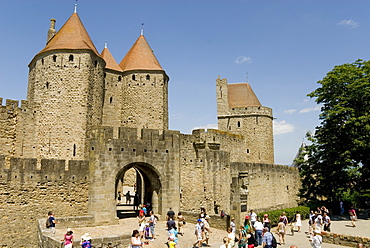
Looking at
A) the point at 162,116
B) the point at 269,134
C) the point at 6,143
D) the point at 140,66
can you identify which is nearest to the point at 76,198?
the point at 6,143

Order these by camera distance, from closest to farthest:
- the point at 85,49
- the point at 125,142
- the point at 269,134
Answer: the point at 125,142, the point at 85,49, the point at 269,134

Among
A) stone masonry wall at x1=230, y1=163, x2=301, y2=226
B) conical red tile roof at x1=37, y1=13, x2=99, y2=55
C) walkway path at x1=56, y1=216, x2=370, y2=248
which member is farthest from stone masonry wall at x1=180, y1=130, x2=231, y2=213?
conical red tile roof at x1=37, y1=13, x2=99, y2=55

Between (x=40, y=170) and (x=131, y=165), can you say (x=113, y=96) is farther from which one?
(x=40, y=170)

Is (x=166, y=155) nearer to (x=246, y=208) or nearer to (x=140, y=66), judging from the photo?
(x=246, y=208)

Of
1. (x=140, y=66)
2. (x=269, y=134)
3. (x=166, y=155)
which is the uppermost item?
(x=140, y=66)

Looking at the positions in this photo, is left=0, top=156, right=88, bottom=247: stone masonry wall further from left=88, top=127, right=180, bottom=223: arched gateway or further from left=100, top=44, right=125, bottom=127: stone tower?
left=100, top=44, right=125, bottom=127: stone tower

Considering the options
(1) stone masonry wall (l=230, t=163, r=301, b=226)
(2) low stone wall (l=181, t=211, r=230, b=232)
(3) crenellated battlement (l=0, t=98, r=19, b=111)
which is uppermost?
(3) crenellated battlement (l=0, t=98, r=19, b=111)

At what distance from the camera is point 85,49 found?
2373 cm

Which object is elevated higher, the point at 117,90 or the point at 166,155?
the point at 117,90

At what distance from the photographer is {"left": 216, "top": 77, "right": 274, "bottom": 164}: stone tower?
1464 inches

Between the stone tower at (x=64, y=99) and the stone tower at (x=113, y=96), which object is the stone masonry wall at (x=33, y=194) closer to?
the stone tower at (x=64, y=99)

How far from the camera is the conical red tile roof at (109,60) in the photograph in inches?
1177

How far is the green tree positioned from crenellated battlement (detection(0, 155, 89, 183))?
1688 cm

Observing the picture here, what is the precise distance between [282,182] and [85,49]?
19.6 metres
